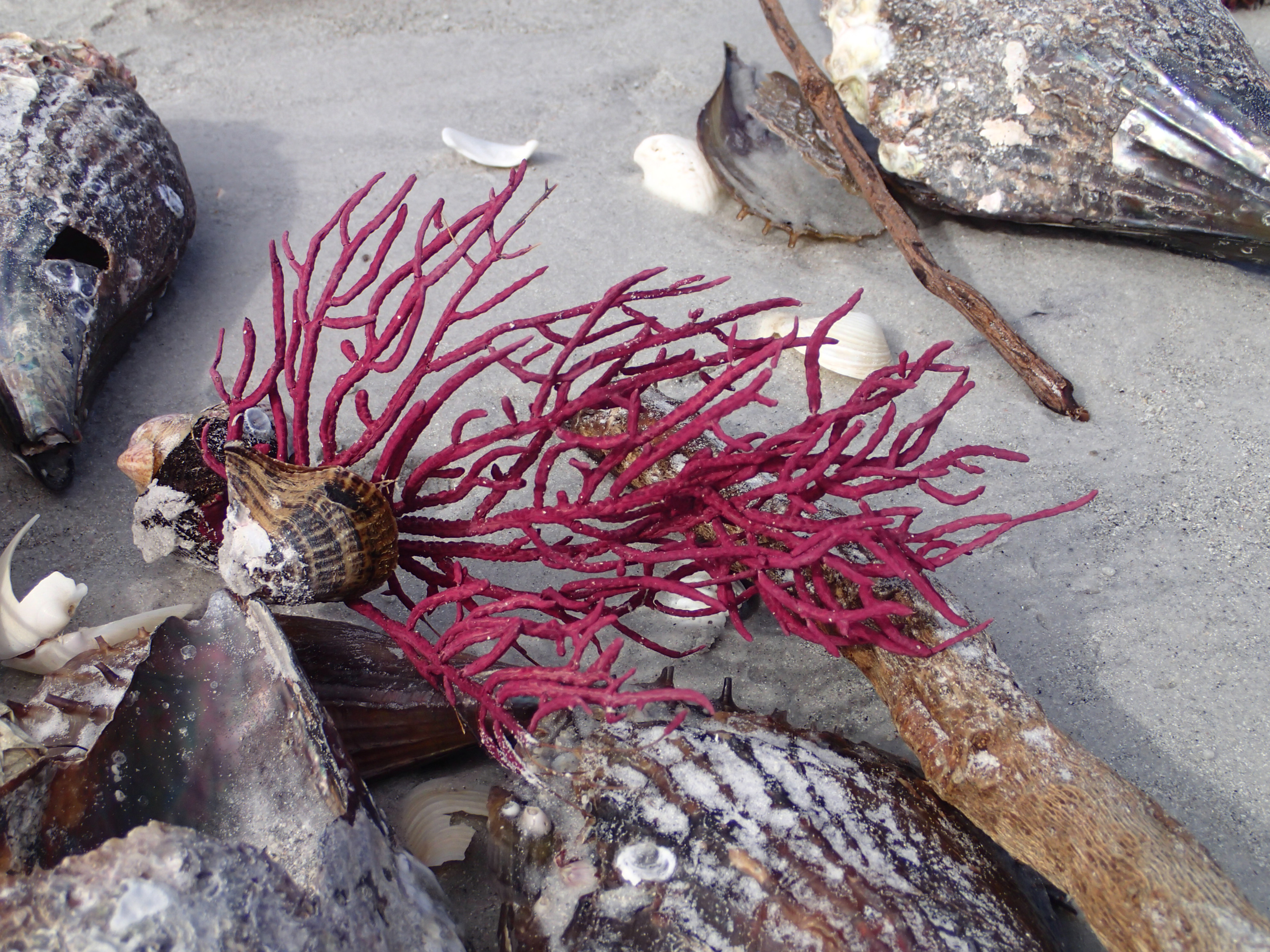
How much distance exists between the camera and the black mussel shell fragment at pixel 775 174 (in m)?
2.92

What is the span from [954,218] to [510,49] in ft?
6.86

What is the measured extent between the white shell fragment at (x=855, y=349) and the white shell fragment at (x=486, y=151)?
4.39 ft

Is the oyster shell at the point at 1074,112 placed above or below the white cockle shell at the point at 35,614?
above

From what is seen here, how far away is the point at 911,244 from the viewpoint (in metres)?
2.63

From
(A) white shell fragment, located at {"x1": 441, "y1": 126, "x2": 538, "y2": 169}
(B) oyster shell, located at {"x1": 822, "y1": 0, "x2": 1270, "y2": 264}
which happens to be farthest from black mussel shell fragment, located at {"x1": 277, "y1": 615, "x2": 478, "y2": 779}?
(B) oyster shell, located at {"x1": 822, "y1": 0, "x2": 1270, "y2": 264}

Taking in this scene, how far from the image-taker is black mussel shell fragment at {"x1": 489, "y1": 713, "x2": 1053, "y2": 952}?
3.88 ft

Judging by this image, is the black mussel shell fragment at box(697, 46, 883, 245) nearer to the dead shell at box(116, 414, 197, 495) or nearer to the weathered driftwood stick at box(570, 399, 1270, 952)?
the weathered driftwood stick at box(570, 399, 1270, 952)

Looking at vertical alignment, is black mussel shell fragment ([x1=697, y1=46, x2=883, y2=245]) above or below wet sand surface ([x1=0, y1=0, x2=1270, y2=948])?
above

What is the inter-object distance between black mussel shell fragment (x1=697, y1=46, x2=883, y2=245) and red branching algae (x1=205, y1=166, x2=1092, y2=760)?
1345 millimetres

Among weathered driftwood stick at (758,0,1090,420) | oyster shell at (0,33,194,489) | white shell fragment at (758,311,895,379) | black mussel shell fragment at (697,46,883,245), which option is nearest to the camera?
oyster shell at (0,33,194,489)

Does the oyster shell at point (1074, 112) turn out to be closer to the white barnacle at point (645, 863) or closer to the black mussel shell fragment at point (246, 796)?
the white barnacle at point (645, 863)

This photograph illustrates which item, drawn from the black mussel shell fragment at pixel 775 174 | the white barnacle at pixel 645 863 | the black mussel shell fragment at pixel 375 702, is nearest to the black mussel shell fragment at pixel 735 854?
the white barnacle at pixel 645 863

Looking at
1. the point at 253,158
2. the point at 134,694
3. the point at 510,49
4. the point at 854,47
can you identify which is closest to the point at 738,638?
the point at 134,694

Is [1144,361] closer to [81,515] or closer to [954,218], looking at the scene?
[954,218]
